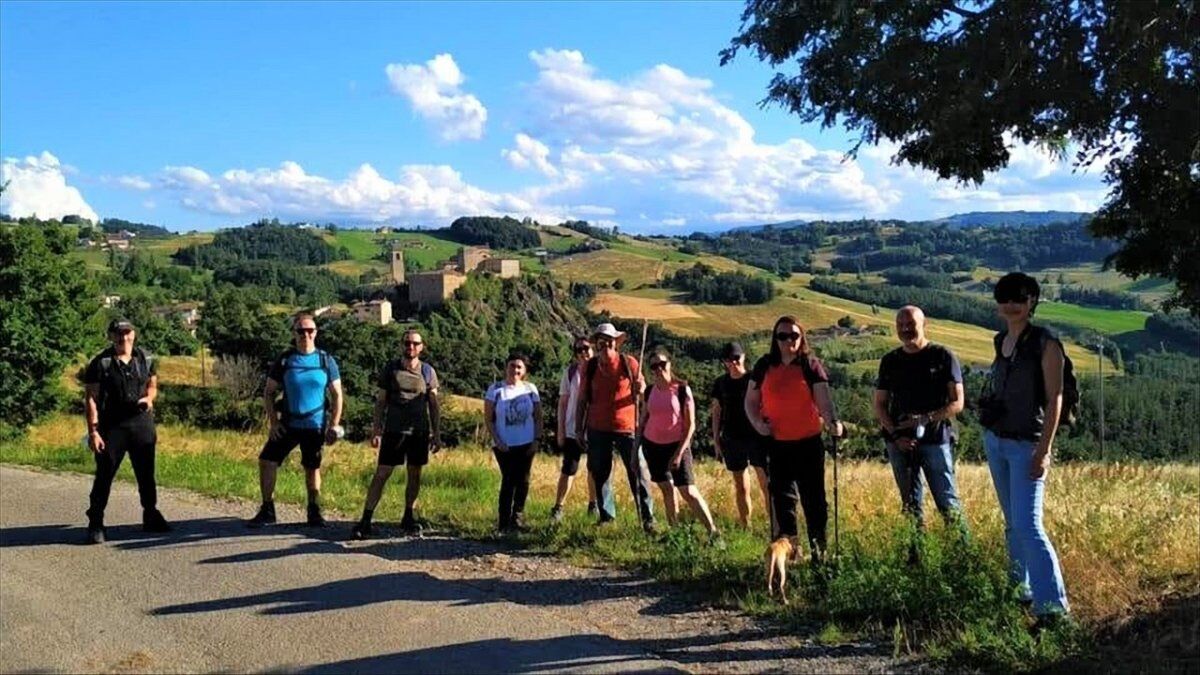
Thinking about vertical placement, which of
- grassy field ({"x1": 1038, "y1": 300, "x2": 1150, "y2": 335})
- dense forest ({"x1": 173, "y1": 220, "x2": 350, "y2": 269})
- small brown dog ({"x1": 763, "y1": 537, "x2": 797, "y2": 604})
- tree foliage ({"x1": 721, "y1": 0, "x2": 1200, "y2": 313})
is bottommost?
grassy field ({"x1": 1038, "y1": 300, "x2": 1150, "y2": 335})

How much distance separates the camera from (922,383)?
5969 millimetres

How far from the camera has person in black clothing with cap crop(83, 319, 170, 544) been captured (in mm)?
7375

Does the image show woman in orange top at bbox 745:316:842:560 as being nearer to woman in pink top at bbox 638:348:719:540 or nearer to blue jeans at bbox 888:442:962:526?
blue jeans at bbox 888:442:962:526

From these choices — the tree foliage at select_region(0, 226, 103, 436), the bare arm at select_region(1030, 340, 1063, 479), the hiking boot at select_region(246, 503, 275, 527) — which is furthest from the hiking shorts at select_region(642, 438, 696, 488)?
→ the tree foliage at select_region(0, 226, 103, 436)

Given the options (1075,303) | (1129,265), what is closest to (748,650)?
(1129,265)

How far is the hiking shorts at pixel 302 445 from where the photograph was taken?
7.87 meters

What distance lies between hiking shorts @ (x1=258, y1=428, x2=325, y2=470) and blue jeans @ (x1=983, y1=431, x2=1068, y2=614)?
5337 mm

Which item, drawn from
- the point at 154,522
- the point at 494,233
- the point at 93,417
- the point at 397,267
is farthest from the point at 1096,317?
the point at 494,233

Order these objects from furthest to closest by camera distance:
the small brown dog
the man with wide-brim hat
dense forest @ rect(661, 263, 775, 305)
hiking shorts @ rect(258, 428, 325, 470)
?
1. dense forest @ rect(661, 263, 775, 305)
2. hiking shorts @ rect(258, 428, 325, 470)
3. the man with wide-brim hat
4. the small brown dog

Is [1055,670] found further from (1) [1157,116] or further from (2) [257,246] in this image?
(2) [257,246]

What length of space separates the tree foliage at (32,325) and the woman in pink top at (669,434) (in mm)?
14065

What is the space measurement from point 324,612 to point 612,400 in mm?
2967

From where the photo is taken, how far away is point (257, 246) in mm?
149500

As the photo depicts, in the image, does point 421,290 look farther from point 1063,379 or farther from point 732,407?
point 1063,379
